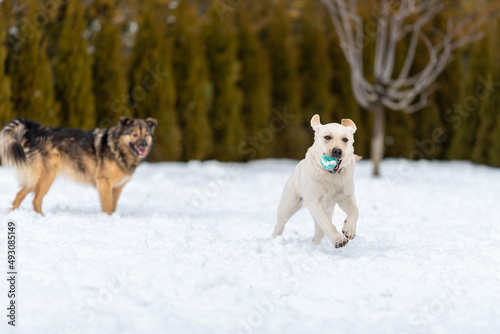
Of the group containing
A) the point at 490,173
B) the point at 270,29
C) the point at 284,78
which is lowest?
the point at 490,173

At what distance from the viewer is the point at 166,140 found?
1313 cm

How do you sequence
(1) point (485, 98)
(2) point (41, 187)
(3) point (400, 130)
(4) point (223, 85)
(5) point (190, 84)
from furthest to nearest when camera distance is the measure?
(3) point (400, 130) < (1) point (485, 98) < (4) point (223, 85) < (5) point (190, 84) < (2) point (41, 187)

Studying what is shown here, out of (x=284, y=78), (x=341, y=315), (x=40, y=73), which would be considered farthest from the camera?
(x=284, y=78)

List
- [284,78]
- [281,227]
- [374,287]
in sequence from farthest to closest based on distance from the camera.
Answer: [284,78], [281,227], [374,287]

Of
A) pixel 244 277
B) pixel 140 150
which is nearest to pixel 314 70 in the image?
pixel 140 150

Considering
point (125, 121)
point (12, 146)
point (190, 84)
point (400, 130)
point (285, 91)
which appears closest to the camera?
point (12, 146)

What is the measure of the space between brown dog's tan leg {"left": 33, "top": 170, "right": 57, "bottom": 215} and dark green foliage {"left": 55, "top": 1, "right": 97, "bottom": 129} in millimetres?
5711

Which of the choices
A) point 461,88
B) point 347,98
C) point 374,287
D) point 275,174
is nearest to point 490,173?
point 461,88

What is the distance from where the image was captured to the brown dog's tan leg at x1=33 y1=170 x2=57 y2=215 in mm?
6441

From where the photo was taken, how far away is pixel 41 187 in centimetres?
651

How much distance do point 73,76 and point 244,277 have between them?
9.44m

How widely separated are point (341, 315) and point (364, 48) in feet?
39.9

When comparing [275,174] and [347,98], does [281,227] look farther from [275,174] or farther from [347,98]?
[347,98]

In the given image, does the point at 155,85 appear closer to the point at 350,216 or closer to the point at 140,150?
the point at 140,150
